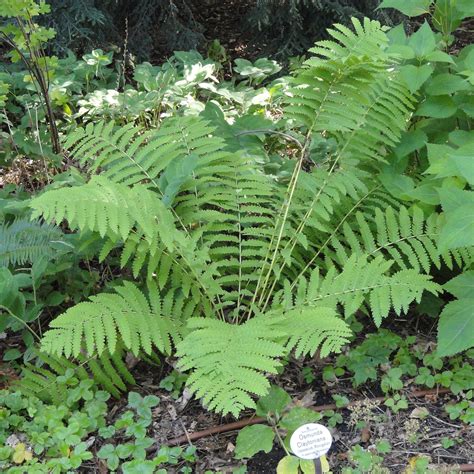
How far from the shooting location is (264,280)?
2.83 m

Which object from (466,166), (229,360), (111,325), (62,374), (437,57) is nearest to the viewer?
(229,360)

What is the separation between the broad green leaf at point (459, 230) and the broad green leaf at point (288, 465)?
33.2 inches

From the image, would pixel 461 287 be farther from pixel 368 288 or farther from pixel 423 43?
pixel 423 43

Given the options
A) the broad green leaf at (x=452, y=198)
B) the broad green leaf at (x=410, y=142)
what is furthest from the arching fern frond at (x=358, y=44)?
the broad green leaf at (x=452, y=198)

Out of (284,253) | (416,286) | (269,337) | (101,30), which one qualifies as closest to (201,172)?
(284,253)

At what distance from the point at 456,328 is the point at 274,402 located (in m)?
0.70

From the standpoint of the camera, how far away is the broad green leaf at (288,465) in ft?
7.22

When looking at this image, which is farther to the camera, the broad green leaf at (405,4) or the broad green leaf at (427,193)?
the broad green leaf at (405,4)

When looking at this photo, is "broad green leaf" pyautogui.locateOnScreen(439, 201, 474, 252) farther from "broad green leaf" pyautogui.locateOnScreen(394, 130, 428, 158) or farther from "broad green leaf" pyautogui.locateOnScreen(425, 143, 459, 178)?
"broad green leaf" pyautogui.locateOnScreen(394, 130, 428, 158)

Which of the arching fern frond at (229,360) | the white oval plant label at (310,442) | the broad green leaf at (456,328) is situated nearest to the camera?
the white oval plant label at (310,442)

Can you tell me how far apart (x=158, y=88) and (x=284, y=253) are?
1897mm

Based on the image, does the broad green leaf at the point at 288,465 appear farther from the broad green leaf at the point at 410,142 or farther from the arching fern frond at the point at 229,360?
the broad green leaf at the point at 410,142

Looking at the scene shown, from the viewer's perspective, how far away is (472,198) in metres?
2.41

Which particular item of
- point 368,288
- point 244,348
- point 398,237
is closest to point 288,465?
point 244,348
